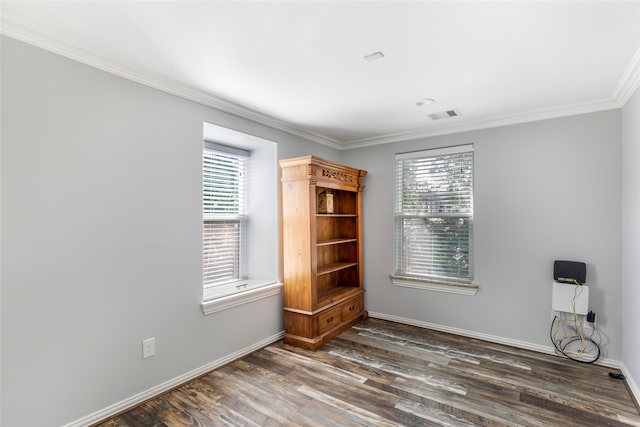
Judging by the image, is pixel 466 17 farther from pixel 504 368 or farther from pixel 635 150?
pixel 504 368

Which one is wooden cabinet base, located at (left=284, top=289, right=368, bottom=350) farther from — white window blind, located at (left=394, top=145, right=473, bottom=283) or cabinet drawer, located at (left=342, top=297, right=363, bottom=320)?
white window blind, located at (left=394, top=145, right=473, bottom=283)

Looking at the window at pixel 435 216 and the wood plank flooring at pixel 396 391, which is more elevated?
the window at pixel 435 216

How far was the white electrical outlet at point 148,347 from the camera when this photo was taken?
90.0 inches

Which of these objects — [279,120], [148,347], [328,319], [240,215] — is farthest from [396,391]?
[279,120]

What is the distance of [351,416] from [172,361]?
4.66 feet

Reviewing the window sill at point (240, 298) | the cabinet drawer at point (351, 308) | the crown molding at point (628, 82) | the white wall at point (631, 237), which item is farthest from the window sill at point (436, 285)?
the crown molding at point (628, 82)

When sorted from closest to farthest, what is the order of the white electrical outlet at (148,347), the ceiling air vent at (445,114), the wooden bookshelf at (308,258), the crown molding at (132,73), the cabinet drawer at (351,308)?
the crown molding at (132,73)
the white electrical outlet at (148,347)
the ceiling air vent at (445,114)
the wooden bookshelf at (308,258)
the cabinet drawer at (351,308)

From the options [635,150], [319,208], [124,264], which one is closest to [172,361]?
[124,264]

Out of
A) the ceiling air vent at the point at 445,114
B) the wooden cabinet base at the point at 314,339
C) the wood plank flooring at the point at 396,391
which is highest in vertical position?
the ceiling air vent at the point at 445,114

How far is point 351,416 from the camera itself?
212 centimetres

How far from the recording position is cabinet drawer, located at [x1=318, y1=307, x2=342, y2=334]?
10.9ft

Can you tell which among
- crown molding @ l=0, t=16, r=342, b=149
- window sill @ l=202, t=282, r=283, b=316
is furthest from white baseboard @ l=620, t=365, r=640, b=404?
crown molding @ l=0, t=16, r=342, b=149

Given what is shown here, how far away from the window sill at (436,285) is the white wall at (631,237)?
47.0 inches

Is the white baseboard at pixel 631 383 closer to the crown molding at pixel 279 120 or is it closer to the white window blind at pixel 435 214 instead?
the white window blind at pixel 435 214
